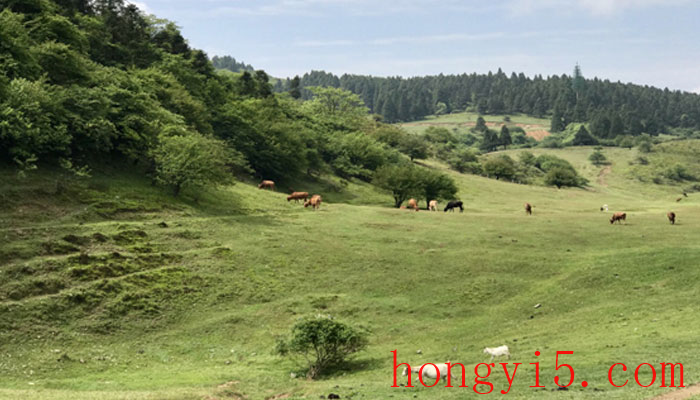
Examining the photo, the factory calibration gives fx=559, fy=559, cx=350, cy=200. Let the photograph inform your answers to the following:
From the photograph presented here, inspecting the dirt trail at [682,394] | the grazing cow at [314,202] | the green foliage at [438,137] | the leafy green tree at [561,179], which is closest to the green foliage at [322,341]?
the dirt trail at [682,394]

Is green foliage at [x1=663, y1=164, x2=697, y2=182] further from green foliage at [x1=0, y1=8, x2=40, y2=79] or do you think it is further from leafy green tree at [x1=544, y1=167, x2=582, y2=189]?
green foliage at [x1=0, y1=8, x2=40, y2=79]

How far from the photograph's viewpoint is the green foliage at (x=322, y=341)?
898 inches

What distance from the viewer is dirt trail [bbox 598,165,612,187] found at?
156 meters

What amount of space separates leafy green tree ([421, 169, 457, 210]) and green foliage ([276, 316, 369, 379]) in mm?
53731

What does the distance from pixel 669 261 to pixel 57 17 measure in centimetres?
6238

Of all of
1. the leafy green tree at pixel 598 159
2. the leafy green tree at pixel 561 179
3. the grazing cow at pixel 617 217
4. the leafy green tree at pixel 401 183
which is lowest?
the grazing cow at pixel 617 217

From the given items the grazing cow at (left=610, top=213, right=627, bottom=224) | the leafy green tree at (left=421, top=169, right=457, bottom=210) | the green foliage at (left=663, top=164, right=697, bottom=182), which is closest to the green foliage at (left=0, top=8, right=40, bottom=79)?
the leafy green tree at (left=421, top=169, right=457, bottom=210)

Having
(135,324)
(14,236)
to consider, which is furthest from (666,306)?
(14,236)

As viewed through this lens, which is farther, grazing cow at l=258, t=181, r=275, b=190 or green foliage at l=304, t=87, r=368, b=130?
green foliage at l=304, t=87, r=368, b=130

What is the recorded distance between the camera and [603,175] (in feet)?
556

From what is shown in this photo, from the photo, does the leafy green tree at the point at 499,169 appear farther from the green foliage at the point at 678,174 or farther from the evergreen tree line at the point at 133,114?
the green foliage at the point at 678,174

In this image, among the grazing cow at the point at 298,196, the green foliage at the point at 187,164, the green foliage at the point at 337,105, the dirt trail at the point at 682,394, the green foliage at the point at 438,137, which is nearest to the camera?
the dirt trail at the point at 682,394

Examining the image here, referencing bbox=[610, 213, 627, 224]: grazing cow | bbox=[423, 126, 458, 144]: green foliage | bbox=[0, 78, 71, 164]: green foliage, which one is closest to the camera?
bbox=[0, 78, 71, 164]: green foliage

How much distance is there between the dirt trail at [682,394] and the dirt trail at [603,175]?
149650 millimetres
